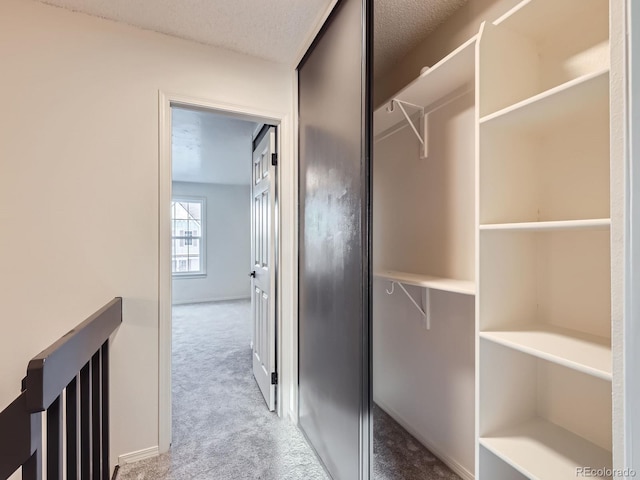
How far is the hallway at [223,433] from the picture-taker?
172 cm

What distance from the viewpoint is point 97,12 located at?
5.74ft

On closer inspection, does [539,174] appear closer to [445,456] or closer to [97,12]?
[445,456]

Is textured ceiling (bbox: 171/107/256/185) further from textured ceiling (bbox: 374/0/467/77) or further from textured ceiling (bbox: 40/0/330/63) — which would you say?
textured ceiling (bbox: 374/0/467/77)

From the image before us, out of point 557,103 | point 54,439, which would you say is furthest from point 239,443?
point 557,103

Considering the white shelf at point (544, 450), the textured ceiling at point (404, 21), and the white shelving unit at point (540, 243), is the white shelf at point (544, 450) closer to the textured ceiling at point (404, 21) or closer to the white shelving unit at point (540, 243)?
the white shelving unit at point (540, 243)

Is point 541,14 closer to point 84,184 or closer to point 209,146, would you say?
point 84,184

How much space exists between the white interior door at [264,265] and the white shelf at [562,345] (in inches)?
63.8

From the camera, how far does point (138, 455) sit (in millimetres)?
1842

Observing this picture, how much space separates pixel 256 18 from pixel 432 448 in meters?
2.79

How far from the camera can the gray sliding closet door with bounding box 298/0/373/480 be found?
136cm

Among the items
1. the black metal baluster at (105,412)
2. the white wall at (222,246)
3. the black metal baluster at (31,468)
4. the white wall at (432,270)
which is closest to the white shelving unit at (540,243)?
the white wall at (432,270)

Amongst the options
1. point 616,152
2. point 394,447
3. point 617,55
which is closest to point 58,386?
point 616,152

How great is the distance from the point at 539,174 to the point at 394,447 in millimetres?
1755

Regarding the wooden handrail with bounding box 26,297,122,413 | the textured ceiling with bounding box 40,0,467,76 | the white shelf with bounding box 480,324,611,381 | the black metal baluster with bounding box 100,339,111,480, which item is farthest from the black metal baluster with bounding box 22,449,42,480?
the textured ceiling with bounding box 40,0,467,76
